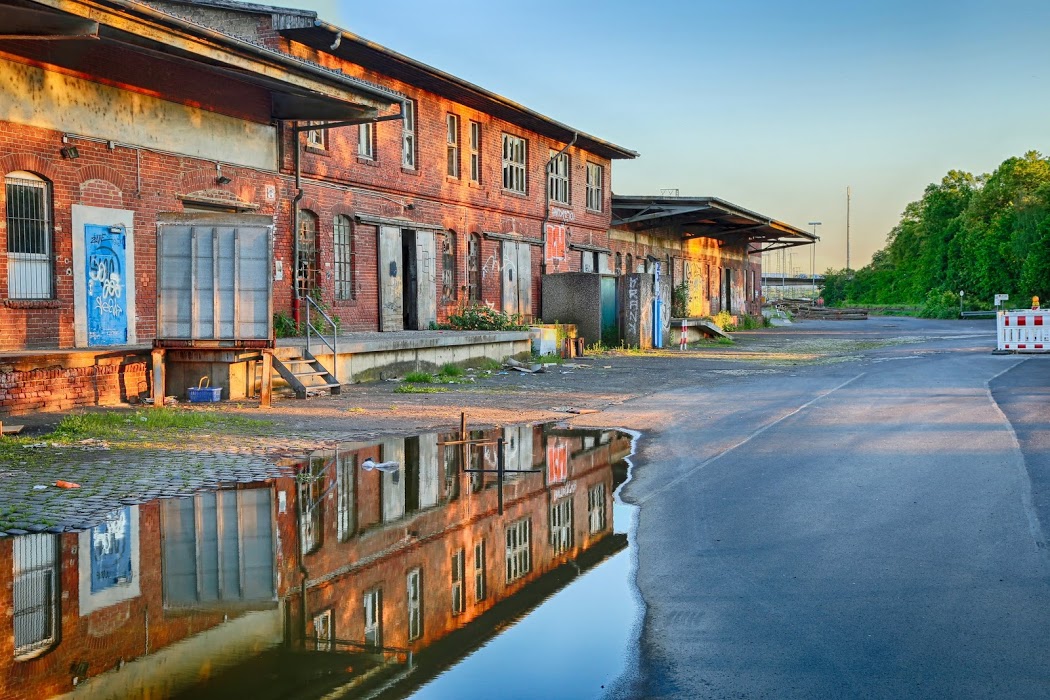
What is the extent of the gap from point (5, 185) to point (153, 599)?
31.9 feet

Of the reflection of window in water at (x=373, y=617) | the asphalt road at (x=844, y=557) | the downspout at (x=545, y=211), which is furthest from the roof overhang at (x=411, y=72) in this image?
the reflection of window in water at (x=373, y=617)

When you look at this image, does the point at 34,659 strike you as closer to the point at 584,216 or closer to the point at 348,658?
the point at 348,658

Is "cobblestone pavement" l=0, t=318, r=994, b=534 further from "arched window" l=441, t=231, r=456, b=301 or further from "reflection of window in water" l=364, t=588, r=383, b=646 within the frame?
"arched window" l=441, t=231, r=456, b=301

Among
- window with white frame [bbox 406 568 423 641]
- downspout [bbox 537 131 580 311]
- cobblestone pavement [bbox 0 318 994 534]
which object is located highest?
downspout [bbox 537 131 580 311]

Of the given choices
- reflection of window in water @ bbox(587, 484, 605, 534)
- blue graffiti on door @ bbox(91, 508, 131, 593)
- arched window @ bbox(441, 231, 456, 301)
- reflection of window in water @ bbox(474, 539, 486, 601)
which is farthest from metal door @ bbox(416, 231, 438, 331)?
reflection of window in water @ bbox(474, 539, 486, 601)

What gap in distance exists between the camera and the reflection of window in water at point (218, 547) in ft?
18.2

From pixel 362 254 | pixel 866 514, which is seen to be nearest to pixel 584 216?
pixel 362 254

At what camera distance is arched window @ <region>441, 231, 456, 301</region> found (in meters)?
24.9

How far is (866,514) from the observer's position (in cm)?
724

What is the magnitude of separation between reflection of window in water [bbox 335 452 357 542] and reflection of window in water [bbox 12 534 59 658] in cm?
178

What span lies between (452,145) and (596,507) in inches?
736

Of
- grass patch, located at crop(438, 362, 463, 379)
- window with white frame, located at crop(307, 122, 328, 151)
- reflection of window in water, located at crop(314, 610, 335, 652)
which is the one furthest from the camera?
grass patch, located at crop(438, 362, 463, 379)

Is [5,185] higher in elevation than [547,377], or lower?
higher

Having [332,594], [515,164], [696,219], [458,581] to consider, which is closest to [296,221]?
[515,164]
